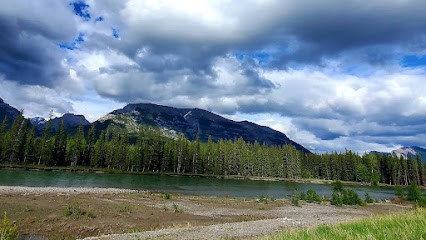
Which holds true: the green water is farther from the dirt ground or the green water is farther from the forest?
the forest

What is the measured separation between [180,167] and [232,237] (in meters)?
156

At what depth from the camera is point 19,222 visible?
2947cm

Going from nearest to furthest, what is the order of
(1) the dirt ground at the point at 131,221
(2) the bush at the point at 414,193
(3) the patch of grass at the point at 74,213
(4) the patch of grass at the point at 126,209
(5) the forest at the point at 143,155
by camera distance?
(1) the dirt ground at the point at 131,221, (3) the patch of grass at the point at 74,213, (4) the patch of grass at the point at 126,209, (2) the bush at the point at 414,193, (5) the forest at the point at 143,155

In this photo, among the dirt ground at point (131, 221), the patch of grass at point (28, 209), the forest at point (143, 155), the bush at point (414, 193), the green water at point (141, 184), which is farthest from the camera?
the forest at point (143, 155)

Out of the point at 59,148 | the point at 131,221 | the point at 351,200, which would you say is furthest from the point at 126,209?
the point at 59,148

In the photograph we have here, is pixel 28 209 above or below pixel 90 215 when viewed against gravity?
above

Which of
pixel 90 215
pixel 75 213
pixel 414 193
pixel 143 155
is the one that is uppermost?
pixel 143 155

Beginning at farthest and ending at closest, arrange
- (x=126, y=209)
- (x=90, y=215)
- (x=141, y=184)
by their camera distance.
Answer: (x=141, y=184)
(x=126, y=209)
(x=90, y=215)

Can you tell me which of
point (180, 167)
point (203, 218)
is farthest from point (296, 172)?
point (203, 218)

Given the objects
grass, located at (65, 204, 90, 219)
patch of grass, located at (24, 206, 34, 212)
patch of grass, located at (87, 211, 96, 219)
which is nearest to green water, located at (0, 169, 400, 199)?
patch of grass, located at (24, 206, 34, 212)

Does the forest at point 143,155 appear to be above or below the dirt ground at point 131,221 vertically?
above

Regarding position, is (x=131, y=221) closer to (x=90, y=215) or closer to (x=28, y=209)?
(x=90, y=215)

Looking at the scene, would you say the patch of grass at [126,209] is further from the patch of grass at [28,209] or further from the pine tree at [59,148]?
the pine tree at [59,148]

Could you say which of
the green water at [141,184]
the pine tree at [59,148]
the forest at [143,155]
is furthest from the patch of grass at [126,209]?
the pine tree at [59,148]
